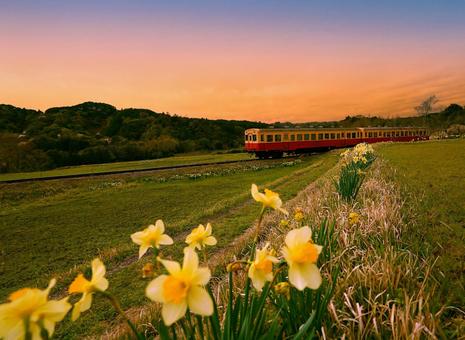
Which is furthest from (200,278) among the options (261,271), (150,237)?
(150,237)

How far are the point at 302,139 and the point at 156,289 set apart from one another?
27838 mm

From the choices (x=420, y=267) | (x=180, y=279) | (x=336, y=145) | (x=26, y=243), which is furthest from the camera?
(x=336, y=145)

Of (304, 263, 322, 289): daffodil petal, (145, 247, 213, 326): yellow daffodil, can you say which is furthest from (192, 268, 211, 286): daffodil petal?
(304, 263, 322, 289): daffodil petal

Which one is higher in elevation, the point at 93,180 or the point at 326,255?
the point at 326,255

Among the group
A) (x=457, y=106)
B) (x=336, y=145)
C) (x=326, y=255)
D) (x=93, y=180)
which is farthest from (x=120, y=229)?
(x=457, y=106)

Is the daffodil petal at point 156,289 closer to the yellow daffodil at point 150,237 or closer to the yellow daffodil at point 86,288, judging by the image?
the yellow daffodil at point 86,288

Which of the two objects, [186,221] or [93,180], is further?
[93,180]

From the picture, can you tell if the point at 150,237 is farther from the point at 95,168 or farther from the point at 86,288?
the point at 95,168

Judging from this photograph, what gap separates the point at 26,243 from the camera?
7.23 m

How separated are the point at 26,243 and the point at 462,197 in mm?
9879

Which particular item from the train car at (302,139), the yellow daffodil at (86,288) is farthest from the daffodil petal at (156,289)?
the train car at (302,139)

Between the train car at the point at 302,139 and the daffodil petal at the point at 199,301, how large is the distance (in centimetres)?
2488

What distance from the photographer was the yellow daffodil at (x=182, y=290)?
2.73 ft

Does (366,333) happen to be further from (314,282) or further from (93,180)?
(93,180)
